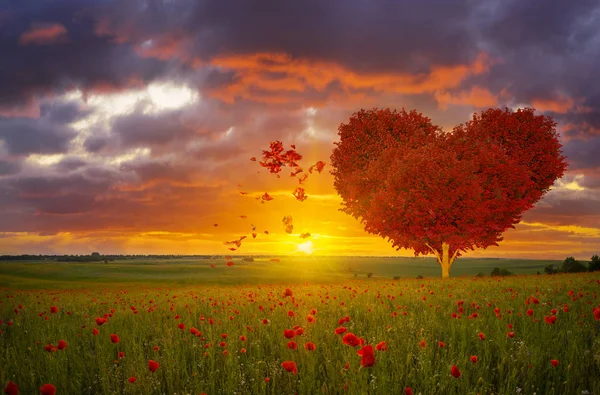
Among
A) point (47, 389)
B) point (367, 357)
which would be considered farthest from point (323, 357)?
point (47, 389)

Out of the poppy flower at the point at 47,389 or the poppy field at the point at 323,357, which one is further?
the poppy field at the point at 323,357

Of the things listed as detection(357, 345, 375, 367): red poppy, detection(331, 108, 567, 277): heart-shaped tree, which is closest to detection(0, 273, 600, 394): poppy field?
detection(357, 345, 375, 367): red poppy

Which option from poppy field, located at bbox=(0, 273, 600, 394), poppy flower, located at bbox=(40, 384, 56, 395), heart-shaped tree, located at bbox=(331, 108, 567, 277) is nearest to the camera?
poppy flower, located at bbox=(40, 384, 56, 395)

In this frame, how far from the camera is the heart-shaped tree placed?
2836cm

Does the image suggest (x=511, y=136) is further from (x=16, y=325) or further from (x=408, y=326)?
(x=16, y=325)

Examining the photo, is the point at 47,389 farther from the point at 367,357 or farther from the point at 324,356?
the point at 324,356

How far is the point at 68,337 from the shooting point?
32.7 feet

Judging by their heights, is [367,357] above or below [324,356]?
Answer: above

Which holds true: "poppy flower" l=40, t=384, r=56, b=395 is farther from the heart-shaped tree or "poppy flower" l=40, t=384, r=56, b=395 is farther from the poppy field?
the heart-shaped tree

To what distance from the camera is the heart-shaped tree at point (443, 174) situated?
28.4 m

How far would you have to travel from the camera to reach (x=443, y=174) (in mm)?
28016

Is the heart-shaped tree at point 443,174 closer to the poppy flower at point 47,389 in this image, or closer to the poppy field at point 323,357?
the poppy field at point 323,357

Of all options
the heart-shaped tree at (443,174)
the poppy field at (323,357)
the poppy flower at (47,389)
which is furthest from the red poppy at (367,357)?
the heart-shaped tree at (443,174)

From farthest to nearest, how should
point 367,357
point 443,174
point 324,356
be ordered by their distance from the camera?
point 443,174 < point 324,356 < point 367,357
